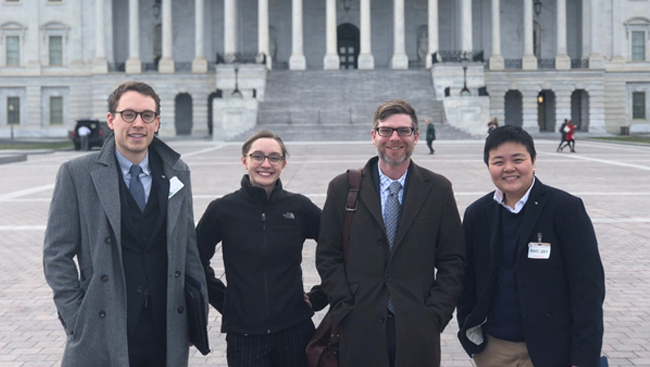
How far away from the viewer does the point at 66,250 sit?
153 inches

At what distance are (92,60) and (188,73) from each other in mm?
9434

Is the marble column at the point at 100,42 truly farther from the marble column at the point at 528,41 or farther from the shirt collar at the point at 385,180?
the shirt collar at the point at 385,180

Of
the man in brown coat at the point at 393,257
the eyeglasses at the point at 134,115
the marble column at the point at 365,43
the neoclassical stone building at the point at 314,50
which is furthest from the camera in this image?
the neoclassical stone building at the point at 314,50

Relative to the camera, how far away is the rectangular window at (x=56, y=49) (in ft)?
191

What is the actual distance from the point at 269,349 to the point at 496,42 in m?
53.9

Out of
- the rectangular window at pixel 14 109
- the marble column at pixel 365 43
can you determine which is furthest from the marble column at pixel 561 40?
the rectangular window at pixel 14 109

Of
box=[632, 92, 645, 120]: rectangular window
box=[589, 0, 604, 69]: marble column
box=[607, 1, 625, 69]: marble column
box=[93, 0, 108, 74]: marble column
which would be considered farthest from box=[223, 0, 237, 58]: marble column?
box=[632, 92, 645, 120]: rectangular window

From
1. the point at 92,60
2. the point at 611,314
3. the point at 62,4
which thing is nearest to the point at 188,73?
the point at 92,60

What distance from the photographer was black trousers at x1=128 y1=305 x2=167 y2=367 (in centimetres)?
402

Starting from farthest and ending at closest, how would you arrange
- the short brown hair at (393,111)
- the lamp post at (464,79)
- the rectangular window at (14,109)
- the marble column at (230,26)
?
the rectangular window at (14,109) → the marble column at (230,26) → the lamp post at (464,79) → the short brown hair at (393,111)

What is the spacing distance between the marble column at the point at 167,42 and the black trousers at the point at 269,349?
170 feet

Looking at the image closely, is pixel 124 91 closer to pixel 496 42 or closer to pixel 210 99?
pixel 210 99

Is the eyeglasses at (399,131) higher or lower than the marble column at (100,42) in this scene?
lower

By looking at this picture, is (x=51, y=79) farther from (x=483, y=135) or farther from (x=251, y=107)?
(x=483, y=135)
